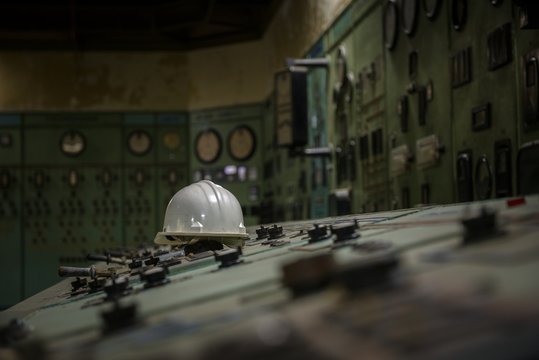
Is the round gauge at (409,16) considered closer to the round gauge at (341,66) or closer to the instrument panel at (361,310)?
the round gauge at (341,66)

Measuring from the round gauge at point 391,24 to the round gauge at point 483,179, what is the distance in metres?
1.98

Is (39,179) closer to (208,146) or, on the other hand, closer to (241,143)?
(208,146)

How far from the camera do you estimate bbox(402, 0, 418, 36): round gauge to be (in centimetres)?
633

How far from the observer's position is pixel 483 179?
17.0 feet

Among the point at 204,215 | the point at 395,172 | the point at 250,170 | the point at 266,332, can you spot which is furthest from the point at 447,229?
the point at 250,170

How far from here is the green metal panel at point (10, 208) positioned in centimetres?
1334

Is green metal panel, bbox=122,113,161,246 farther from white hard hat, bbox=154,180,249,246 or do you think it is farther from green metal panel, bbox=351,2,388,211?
white hard hat, bbox=154,180,249,246

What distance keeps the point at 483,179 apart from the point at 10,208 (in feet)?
33.6

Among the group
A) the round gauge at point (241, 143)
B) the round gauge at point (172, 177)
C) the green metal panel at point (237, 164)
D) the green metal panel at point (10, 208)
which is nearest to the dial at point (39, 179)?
the green metal panel at point (10, 208)

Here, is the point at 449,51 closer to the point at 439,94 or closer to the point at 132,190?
the point at 439,94

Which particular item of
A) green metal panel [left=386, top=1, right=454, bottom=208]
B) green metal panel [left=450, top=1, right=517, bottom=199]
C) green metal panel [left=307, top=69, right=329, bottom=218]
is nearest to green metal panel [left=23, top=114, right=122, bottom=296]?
green metal panel [left=307, top=69, right=329, bottom=218]

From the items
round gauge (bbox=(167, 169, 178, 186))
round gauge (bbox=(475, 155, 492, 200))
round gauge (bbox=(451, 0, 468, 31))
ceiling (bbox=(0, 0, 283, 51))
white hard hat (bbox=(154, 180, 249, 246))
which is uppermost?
ceiling (bbox=(0, 0, 283, 51))

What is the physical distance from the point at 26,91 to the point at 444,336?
1332 cm

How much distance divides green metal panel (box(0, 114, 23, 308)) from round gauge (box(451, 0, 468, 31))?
9861 mm
